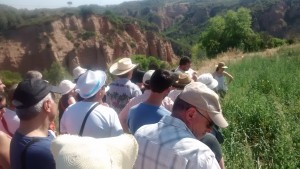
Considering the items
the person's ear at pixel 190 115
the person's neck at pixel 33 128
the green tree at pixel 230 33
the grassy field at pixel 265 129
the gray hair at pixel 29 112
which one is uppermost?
the gray hair at pixel 29 112

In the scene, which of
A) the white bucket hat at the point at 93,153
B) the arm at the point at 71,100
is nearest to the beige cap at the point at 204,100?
the white bucket hat at the point at 93,153

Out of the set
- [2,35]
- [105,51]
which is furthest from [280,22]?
[2,35]

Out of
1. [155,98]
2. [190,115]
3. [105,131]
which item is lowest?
[105,131]

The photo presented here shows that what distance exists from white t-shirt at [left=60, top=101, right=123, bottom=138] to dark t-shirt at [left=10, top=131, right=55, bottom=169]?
0.87 m

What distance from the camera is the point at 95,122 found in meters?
3.12

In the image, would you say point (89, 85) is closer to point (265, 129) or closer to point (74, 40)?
point (265, 129)

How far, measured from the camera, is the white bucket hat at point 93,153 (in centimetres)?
126

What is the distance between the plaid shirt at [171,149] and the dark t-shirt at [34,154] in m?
0.52

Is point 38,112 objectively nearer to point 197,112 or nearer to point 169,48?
point 197,112

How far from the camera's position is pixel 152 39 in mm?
81625

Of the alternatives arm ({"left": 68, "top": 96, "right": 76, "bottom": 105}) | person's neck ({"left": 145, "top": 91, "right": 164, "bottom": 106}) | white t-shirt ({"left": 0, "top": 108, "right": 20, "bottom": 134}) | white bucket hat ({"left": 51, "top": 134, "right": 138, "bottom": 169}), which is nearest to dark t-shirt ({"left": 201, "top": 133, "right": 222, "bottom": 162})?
person's neck ({"left": 145, "top": 91, "right": 164, "bottom": 106})

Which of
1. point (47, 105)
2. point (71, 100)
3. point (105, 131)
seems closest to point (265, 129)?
point (71, 100)

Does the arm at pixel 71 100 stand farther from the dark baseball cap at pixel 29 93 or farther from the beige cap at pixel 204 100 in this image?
the beige cap at pixel 204 100

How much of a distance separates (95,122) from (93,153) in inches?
72.7
